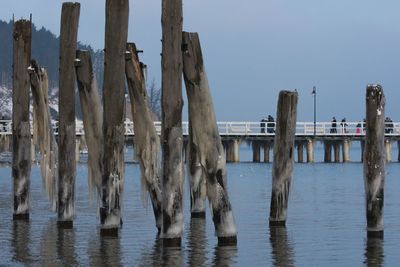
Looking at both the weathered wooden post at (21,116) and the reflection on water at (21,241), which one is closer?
the reflection on water at (21,241)

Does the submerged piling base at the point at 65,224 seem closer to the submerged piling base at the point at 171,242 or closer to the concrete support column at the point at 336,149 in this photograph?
the submerged piling base at the point at 171,242

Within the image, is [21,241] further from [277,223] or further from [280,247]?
[277,223]

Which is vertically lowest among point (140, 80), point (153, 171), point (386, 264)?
point (386, 264)

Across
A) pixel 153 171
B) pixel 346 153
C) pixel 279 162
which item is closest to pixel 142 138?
pixel 153 171

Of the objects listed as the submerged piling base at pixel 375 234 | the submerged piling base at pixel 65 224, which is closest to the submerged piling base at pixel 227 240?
the submerged piling base at pixel 375 234

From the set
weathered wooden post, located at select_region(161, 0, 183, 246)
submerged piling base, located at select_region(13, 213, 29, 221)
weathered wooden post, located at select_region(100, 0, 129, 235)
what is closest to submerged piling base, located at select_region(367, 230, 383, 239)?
weathered wooden post, located at select_region(161, 0, 183, 246)

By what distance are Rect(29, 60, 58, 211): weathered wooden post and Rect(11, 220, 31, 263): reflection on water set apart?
3.16 ft

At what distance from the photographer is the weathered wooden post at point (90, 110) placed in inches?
824

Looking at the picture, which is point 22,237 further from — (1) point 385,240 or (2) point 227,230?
(1) point 385,240

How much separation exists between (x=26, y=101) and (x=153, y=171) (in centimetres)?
337

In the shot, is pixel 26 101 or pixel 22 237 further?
pixel 26 101

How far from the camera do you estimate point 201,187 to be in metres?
24.6

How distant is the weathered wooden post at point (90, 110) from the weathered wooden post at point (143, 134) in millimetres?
634

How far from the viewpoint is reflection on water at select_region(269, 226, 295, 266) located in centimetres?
1873
